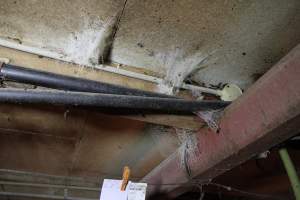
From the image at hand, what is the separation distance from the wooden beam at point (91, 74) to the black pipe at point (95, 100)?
10 centimetres

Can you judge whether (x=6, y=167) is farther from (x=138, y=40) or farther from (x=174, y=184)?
(x=138, y=40)

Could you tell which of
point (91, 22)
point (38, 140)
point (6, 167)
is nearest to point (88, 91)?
point (91, 22)

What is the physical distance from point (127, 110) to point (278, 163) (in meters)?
1.25

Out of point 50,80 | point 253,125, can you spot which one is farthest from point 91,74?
point 253,125

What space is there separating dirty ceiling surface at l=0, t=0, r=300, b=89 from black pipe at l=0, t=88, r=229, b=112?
0.17m

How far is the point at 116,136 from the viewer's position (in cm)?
142

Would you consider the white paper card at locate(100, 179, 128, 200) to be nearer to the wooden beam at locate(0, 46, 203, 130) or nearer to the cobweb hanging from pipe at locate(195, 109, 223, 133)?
the wooden beam at locate(0, 46, 203, 130)

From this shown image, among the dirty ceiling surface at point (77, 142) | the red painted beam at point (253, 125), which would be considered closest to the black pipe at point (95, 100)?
the red painted beam at point (253, 125)

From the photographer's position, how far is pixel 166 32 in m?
0.88

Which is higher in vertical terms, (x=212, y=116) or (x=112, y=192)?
(x=212, y=116)

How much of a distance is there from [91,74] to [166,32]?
1.05 feet

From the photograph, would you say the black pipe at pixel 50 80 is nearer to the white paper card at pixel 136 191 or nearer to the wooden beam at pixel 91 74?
the wooden beam at pixel 91 74

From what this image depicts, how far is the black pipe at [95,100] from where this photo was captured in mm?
817

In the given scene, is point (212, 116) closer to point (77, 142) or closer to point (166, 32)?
point (166, 32)
